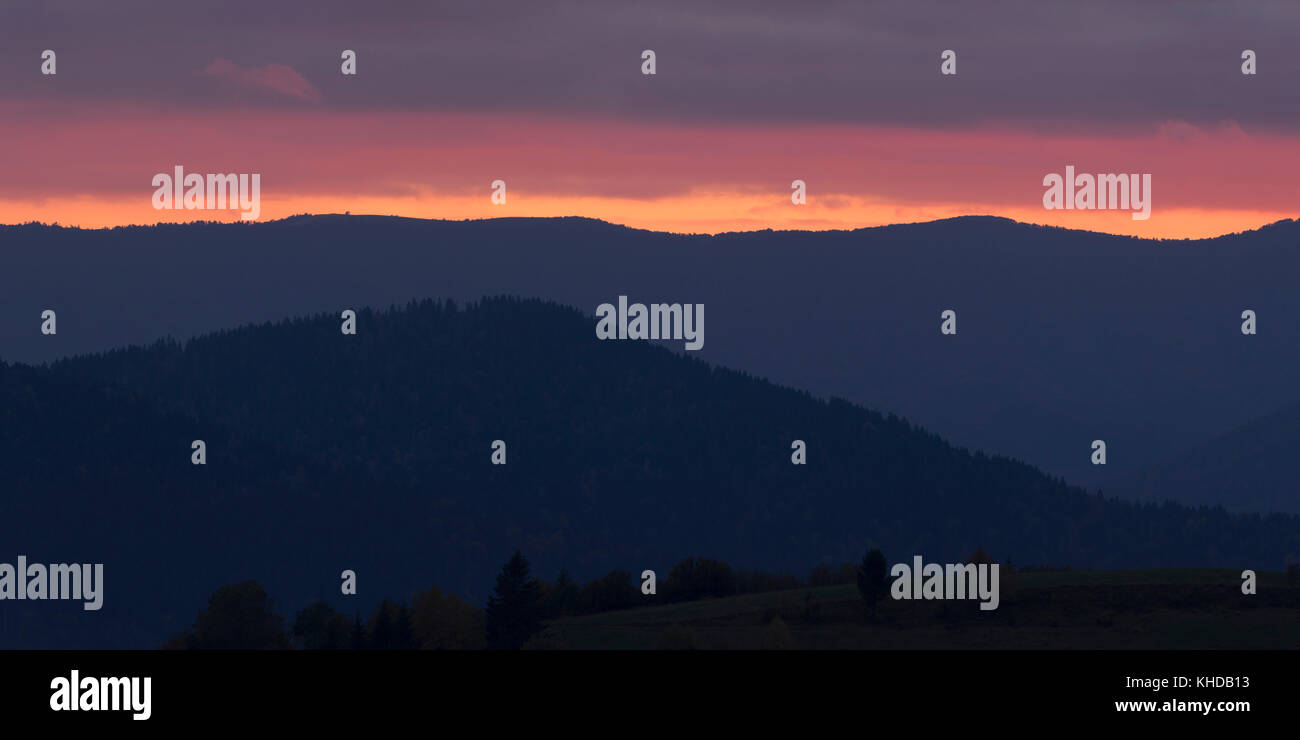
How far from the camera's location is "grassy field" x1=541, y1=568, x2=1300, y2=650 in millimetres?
124312

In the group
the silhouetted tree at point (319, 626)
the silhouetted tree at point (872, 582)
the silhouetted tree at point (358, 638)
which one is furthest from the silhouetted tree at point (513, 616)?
the silhouetted tree at point (872, 582)

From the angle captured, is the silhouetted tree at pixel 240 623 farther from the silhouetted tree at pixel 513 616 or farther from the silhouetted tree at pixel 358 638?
the silhouetted tree at pixel 513 616

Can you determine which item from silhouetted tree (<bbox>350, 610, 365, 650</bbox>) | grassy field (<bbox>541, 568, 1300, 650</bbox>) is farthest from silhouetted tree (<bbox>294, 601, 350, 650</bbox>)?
grassy field (<bbox>541, 568, 1300, 650</bbox>)

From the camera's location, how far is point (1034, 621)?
437 ft

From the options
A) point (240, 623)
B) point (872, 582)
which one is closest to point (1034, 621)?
point (872, 582)

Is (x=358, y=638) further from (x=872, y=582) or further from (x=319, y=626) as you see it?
(x=872, y=582)

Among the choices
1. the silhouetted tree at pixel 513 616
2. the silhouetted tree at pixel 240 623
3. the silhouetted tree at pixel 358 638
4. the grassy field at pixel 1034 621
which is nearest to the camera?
the grassy field at pixel 1034 621

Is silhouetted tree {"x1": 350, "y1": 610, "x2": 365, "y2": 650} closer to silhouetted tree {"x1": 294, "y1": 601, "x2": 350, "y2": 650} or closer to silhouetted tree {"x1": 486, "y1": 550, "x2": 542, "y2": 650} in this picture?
silhouetted tree {"x1": 294, "y1": 601, "x2": 350, "y2": 650}

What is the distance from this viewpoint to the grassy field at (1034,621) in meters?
124

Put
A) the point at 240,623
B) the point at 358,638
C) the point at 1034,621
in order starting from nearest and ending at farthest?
the point at 1034,621
the point at 358,638
the point at 240,623

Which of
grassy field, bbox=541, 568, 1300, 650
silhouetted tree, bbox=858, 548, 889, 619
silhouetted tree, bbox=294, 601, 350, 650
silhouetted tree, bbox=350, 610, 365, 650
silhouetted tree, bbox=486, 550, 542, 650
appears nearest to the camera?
grassy field, bbox=541, 568, 1300, 650
